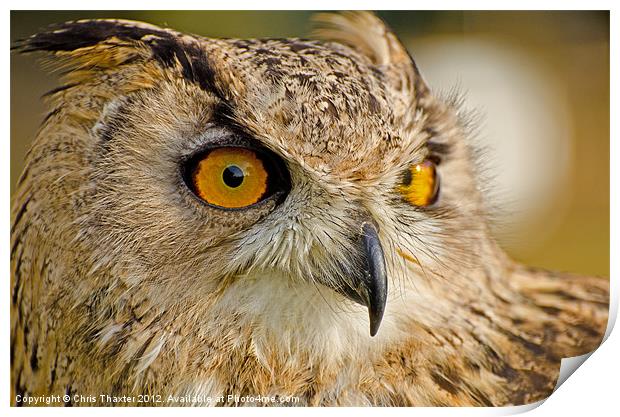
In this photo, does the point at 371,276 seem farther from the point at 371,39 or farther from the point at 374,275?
the point at 371,39

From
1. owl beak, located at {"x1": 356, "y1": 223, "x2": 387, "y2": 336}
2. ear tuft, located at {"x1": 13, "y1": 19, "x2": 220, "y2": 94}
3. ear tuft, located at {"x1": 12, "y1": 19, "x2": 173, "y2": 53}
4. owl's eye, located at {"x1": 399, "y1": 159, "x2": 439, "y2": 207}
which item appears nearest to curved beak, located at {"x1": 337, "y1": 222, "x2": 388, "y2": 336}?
owl beak, located at {"x1": 356, "y1": 223, "x2": 387, "y2": 336}

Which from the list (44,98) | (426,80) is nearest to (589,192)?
(426,80)

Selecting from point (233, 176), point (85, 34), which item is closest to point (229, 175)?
point (233, 176)

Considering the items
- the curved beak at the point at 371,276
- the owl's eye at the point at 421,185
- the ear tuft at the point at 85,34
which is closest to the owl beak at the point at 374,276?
the curved beak at the point at 371,276

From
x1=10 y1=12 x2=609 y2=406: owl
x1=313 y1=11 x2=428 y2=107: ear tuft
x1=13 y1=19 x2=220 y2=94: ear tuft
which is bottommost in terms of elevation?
x1=10 y1=12 x2=609 y2=406: owl

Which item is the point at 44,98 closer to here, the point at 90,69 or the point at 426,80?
the point at 90,69

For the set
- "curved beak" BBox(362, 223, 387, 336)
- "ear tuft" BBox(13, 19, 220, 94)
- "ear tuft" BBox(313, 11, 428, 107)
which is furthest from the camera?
Result: "ear tuft" BBox(313, 11, 428, 107)

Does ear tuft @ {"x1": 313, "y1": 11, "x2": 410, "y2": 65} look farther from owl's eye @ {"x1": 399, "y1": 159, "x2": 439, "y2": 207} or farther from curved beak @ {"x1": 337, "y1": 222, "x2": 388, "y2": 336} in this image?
curved beak @ {"x1": 337, "y1": 222, "x2": 388, "y2": 336}
